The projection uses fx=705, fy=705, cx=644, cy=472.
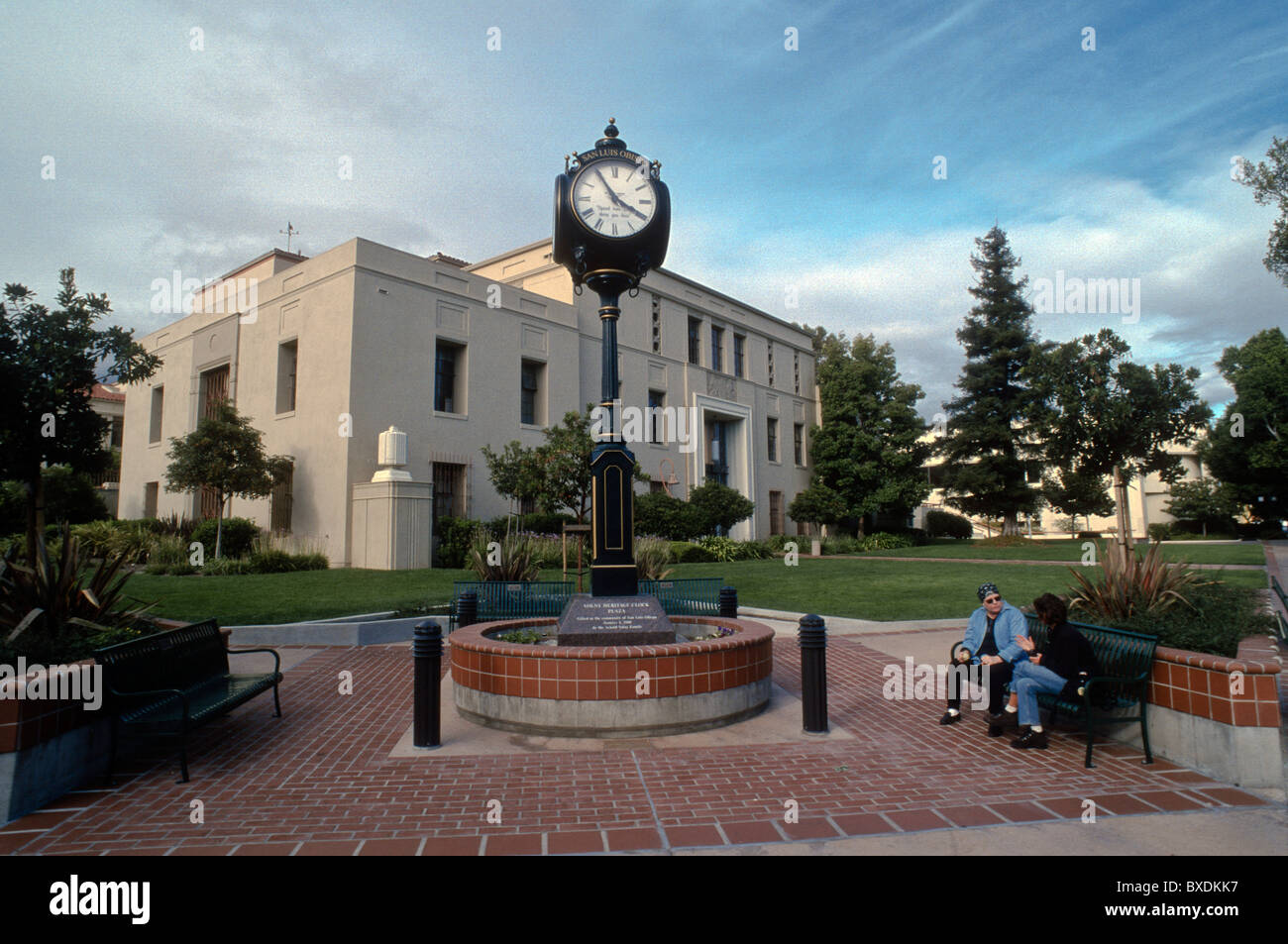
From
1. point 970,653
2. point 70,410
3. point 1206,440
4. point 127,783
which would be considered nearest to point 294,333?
point 70,410

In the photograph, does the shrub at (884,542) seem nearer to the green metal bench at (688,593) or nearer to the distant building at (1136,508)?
the distant building at (1136,508)

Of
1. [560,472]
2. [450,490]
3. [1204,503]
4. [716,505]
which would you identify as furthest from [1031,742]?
[1204,503]

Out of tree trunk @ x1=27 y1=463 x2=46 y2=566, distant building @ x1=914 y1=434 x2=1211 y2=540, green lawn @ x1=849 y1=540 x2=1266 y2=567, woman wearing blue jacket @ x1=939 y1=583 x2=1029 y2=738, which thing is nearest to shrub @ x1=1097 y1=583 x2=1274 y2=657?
woman wearing blue jacket @ x1=939 y1=583 x2=1029 y2=738

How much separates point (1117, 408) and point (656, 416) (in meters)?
16.8

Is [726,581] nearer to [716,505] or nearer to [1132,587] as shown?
[1132,587]

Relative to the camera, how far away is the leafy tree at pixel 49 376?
32.6 ft

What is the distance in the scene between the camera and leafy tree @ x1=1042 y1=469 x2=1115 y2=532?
38.0m

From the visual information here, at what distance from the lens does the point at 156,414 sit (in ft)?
98.8

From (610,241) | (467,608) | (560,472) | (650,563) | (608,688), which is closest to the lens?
(608,688)

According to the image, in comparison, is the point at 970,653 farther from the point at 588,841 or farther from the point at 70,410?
the point at 70,410

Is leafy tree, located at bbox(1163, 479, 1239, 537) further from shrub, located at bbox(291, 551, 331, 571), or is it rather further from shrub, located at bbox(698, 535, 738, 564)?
shrub, located at bbox(291, 551, 331, 571)

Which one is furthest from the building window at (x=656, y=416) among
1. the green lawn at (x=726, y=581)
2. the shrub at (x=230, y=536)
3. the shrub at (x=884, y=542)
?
the shrub at (x=230, y=536)

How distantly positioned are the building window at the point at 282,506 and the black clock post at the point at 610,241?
16.7 m

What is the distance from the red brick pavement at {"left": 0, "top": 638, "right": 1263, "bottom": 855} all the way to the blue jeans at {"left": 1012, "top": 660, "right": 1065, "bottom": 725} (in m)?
0.30
